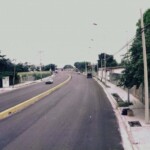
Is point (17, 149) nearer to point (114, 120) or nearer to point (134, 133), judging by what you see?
point (134, 133)

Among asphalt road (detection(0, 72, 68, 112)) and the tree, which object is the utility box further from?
the tree

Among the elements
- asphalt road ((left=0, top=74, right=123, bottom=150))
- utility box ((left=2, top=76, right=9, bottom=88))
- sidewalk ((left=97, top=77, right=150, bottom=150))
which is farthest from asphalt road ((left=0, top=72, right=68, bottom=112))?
utility box ((left=2, top=76, right=9, bottom=88))

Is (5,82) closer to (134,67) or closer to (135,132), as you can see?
(134,67)

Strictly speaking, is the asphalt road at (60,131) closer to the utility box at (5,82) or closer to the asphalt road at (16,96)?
the asphalt road at (16,96)

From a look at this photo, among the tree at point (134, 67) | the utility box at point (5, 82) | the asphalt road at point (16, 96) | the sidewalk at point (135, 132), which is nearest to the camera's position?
the sidewalk at point (135, 132)

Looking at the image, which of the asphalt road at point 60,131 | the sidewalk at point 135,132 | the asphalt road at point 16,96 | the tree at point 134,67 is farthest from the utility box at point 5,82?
the sidewalk at point 135,132

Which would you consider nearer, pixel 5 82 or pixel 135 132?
pixel 135 132

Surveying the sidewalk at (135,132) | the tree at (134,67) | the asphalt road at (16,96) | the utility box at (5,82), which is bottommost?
the sidewalk at (135,132)

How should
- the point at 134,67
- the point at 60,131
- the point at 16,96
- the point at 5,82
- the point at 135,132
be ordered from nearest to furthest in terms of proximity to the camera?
the point at 135,132
the point at 60,131
the point at 134,67
the point at 16,96
the point at 5,82

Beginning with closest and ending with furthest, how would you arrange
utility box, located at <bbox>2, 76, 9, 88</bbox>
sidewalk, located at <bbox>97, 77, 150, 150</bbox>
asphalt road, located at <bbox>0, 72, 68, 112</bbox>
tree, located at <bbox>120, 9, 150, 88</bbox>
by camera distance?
sidewalk, located at <bbox>97, 77, 150, 150</bbox>, tree, located at <bbox>120, 9, 150, 88</bbox>, asphalt road, located at <bbox>0, 72, 68, 112</bbox>, utility box, located at <bbox>2, 76, 9, 88</bbox>

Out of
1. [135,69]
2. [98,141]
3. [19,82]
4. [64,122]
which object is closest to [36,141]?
[98,141]

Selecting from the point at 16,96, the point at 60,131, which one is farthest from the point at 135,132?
the point at 16,96

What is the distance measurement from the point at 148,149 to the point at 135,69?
11783 mm

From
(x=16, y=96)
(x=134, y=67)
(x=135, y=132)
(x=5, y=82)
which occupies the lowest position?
(x=135, y=132)
